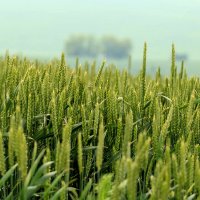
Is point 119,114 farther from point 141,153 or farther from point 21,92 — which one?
point 141,153

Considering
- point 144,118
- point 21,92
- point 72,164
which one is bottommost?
point 72,164

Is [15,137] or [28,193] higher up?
[15,137]

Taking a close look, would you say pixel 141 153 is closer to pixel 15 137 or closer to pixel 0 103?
pixel 15 137

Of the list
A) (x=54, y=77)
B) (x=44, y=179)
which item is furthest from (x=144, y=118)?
(x=44, y=179)

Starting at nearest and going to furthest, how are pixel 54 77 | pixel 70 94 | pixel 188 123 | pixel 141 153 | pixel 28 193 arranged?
pixel 141 153 → pixel 28 193 → pixel 188 123 → pixel 70 94 → pixel 54 77

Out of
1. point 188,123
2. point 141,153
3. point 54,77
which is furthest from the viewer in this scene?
point 54,77

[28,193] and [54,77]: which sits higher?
[54,77]

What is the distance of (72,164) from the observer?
1.57 metres

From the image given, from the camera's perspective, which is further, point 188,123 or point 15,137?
point 188,123

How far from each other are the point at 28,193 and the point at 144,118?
2.22 ft

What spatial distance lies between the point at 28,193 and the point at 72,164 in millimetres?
491

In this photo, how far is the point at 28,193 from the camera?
3.54 feet

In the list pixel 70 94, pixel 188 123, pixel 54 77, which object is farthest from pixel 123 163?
pixel 54 77

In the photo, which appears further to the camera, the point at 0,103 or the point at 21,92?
the point at 0,103
